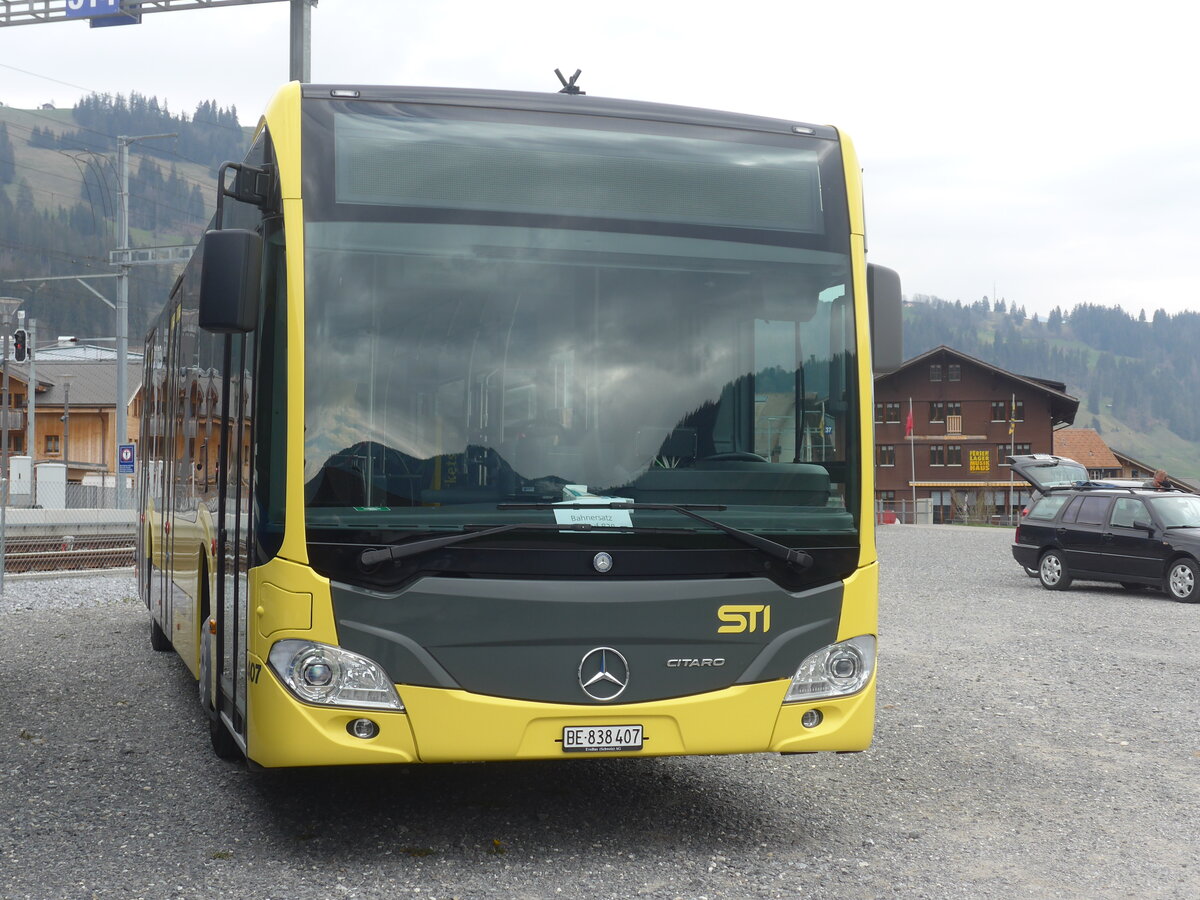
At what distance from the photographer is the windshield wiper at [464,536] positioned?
549 cm

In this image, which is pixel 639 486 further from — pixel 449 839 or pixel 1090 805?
pixel 1090 805

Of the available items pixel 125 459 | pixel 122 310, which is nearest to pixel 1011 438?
pixel 125 459

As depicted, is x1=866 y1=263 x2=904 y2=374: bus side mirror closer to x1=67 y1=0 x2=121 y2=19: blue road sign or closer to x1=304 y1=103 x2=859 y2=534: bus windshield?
x1=304 y1=103 x2=859 y2=534: bus windshield

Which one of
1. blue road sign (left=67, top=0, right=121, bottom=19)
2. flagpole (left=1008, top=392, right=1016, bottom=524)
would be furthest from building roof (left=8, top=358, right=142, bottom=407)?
blue road sign (left=67, top=0, right=121, bottom=19)

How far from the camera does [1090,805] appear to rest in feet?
23.3

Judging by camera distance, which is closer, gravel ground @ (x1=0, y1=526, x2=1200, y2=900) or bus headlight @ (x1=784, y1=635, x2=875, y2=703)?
gravel ground @ (x1=0, y1=526, x2=1200, y2=900)

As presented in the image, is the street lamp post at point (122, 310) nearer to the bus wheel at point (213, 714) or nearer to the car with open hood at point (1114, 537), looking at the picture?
the car with open hood at point (1114, 537)

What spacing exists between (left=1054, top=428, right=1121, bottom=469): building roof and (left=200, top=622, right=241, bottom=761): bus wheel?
353 ft

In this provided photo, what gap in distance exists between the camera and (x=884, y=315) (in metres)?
6.41

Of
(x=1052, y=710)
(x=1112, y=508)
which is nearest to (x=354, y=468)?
(x=1052, y=710)

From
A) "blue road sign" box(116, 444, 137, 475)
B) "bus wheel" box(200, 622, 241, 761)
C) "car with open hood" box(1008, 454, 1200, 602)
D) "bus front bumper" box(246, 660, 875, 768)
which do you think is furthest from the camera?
"blue road sign" box(116, 444, 137, 475)

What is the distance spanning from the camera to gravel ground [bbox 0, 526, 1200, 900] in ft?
18.2

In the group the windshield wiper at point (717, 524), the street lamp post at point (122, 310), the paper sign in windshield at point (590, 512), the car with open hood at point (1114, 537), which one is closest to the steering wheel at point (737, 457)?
the windshield wiper at point (717, 524)

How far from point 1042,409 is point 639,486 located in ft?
266
